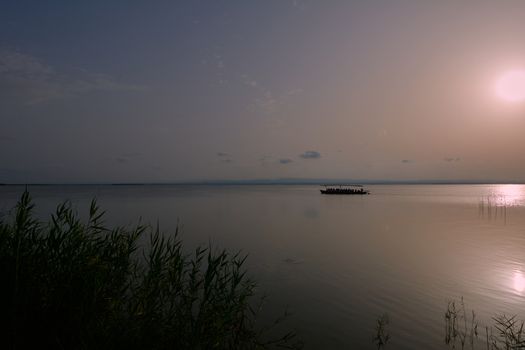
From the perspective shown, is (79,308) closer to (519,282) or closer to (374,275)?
(374,275)

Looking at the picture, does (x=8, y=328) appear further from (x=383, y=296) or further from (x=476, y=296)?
(x=476, y=296)

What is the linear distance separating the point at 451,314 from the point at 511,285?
6.84 m

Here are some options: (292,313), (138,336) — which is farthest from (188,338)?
(292,313)

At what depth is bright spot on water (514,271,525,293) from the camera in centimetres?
1488

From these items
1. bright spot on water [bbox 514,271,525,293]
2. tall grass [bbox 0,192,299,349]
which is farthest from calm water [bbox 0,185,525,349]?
tall grass [bbox 0,192,299,349]

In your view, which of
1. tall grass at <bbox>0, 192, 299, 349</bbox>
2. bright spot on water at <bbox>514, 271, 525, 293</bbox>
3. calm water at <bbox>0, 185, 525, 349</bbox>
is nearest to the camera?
tall grass at <bbox>0, 192, 299, 349</bbox>

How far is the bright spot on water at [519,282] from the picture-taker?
48.8 feet

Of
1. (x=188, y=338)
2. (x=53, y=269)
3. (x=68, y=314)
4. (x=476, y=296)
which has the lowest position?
(x=476, y=296)

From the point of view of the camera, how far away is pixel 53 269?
7.91 m

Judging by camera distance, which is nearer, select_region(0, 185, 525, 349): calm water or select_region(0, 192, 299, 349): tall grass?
select_region(0, 192, 299, 349): tall grass

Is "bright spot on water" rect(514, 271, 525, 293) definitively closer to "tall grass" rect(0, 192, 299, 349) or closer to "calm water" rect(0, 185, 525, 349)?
"calm water" rect(0, 185, 525, 349)

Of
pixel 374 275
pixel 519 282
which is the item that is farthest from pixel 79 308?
pixel 519 282

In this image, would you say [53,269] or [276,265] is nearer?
[53,269]

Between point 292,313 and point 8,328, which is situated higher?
point 8,328
